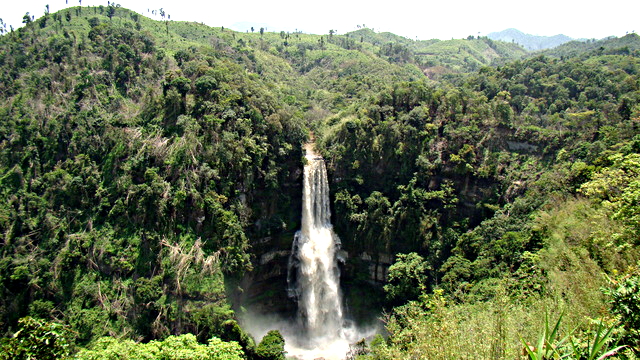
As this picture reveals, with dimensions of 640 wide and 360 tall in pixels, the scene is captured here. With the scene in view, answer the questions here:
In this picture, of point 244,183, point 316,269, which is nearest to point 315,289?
point 316,269

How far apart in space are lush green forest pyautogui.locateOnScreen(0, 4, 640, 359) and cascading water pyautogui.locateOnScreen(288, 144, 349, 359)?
3.46 ft

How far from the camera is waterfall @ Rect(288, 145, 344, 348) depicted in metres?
29.6

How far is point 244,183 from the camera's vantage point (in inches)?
1127

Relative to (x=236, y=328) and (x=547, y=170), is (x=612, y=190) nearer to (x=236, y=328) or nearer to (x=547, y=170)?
(x=547, y=170)

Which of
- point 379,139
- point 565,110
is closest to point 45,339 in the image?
point 379,139

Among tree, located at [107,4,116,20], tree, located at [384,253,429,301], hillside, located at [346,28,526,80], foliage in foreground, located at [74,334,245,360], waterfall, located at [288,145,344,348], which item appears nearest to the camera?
foliage in foreground, located at [74,334,245,360]

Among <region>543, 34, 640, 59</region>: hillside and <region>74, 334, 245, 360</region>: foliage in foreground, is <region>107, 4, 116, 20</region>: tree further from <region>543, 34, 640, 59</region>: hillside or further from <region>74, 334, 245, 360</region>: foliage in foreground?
<region>543, 34, 640, 59</region>: hillside

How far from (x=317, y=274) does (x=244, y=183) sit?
351 inches

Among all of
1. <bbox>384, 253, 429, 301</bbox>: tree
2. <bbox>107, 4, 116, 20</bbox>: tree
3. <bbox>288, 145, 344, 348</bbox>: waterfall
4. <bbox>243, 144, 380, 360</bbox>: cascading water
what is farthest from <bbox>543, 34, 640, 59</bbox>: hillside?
<bbox>107, 4, 116, 20</bbox>: tree

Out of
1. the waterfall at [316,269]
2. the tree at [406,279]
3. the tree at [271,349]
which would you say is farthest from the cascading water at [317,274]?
the tree at [406,279]

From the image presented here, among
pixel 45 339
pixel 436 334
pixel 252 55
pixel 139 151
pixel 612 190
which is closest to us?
pixel 45 339

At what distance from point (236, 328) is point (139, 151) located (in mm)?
14334

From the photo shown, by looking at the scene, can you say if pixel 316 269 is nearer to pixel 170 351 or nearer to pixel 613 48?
pixel 170 351

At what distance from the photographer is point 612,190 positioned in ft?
58.2
